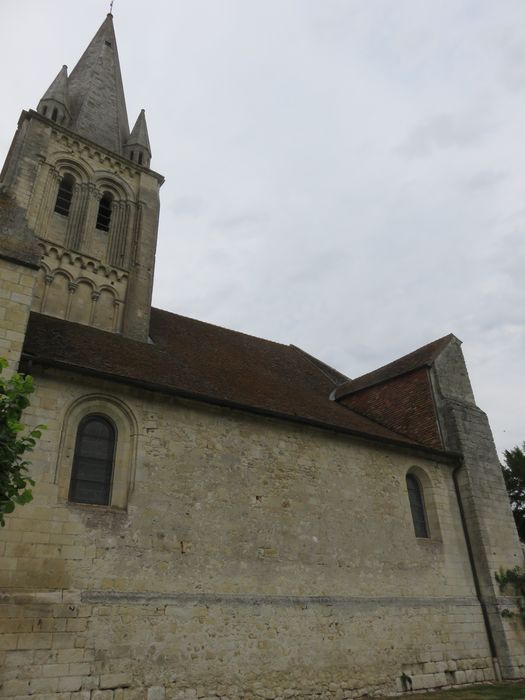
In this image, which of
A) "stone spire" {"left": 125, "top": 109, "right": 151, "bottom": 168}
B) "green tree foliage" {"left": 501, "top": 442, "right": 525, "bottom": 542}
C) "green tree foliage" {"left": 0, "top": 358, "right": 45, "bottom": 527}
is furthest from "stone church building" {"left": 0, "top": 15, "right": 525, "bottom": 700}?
"green tree foliage" {"left": 501, "top": 442, "right": 525, "bottom": 542}

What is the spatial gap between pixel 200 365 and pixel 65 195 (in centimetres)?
622

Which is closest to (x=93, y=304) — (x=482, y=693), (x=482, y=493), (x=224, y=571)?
(x=224, y=571)

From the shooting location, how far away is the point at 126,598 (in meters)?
8.02

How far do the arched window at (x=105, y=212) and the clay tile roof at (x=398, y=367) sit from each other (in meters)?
8.60

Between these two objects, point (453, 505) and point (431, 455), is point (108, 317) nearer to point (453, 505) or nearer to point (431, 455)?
point (431, 455)

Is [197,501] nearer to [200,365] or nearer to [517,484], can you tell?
[200,365]

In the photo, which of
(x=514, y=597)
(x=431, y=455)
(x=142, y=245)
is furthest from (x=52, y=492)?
(x=514, y=597)

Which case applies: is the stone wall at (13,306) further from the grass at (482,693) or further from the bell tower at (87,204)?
the grass at (482,693)

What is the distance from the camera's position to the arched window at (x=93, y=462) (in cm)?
866

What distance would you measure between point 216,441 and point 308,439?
7.57 feet

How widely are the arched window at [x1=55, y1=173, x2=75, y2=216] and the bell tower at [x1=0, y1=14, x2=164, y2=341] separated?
0.09 ft

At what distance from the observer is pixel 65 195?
561 inches

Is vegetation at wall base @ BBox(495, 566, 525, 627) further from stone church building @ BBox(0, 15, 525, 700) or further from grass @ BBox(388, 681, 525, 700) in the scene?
grass @ BBox(388, 681, 525, 700)

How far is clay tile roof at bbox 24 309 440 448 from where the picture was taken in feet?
31.9
